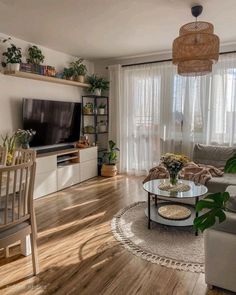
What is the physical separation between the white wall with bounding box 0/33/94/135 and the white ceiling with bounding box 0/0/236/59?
0.74 feet

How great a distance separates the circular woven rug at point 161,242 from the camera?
7.30ft

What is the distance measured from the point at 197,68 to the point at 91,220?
88.8 inches

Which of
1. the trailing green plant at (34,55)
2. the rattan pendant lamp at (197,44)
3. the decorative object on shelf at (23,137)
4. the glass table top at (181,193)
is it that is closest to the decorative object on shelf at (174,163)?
the glass table top at (181,193)

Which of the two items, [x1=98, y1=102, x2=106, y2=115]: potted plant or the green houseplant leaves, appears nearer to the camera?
the green houseplant leaves

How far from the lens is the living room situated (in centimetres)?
197

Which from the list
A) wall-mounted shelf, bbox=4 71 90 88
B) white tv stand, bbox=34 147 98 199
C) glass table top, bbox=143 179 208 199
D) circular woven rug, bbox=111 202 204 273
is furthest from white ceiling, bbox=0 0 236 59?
circular woven rug, bbox=111 202 204 273

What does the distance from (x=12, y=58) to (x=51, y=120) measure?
1240 millimetres

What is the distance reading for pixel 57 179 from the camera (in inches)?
173

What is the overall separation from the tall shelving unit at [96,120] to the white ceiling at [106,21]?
4.43 ft

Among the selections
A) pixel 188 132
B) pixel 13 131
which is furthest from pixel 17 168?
pixel 188 132

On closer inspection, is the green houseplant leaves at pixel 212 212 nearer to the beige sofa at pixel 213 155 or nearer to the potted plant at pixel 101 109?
the beige sofa at pixel 213 155

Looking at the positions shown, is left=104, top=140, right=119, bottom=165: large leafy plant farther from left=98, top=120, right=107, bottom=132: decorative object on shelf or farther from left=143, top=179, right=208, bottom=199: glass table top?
left=143, top=179, right=208, bottom=199: glass table top

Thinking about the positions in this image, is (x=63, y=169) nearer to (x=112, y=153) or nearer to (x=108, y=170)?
(x=108, y=170)

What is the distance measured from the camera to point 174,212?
2953mm
